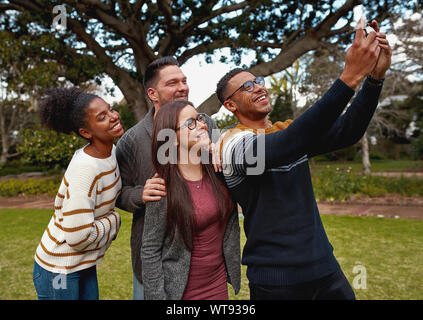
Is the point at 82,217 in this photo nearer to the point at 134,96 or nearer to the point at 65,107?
the point at 65,107

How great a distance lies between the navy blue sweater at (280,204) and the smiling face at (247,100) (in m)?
0.20

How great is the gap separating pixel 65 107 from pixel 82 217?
0.65 metres

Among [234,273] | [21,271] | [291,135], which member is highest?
[291,135]

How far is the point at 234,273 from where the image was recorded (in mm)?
1857

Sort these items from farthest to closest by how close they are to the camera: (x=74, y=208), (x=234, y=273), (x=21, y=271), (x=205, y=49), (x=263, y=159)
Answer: (x=205, y=49) < (x=21, y=271) < (x=234, y=273) < (x=74, y=208) < (x=263, y=159)

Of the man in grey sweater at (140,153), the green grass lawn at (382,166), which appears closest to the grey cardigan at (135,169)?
the man in grey sweater at (140,153)

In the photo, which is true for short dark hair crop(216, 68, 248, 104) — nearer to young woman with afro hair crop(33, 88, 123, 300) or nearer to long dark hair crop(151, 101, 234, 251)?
long dark hair crop(151, 101, 234, 251)

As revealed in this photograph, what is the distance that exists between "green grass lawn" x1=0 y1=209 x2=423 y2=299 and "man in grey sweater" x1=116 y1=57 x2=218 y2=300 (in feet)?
7.87

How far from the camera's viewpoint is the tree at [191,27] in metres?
8.16

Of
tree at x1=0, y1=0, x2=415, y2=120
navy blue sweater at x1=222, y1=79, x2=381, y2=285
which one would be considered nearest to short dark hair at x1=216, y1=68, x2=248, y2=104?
navy blue sweater at x1=222, y1=79, x2=381, y2=285

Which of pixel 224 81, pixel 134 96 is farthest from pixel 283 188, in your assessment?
pixel 134 96
